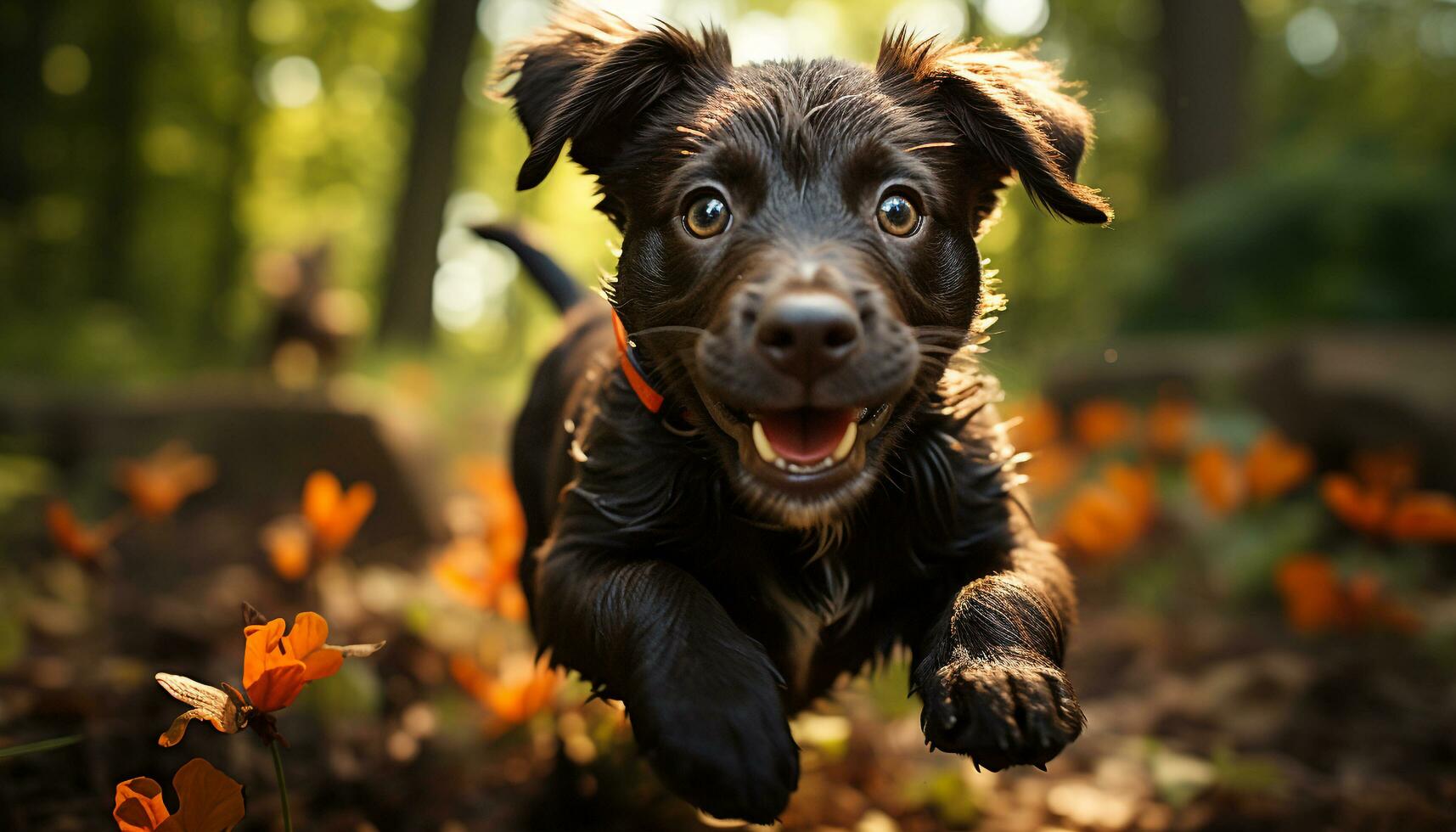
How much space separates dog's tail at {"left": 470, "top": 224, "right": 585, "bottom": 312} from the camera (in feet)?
14.4

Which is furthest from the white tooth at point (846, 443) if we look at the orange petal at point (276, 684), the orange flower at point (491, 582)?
the orange flower at point (491, 582)

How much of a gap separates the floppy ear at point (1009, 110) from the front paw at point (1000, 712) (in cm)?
115

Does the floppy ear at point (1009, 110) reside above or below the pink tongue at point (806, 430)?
above

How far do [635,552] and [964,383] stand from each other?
946mm

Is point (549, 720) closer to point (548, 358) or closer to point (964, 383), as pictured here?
point (548, 358)

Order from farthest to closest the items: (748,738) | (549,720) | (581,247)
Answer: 1. (581,247)
2. (549,720)
3. (748,738)

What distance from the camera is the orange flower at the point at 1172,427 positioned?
6031mm

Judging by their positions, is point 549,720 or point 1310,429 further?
point 1310,429

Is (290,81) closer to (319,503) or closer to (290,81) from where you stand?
(290,81)

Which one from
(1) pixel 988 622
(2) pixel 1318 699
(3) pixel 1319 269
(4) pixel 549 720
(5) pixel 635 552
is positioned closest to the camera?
(1) pixel 988 622

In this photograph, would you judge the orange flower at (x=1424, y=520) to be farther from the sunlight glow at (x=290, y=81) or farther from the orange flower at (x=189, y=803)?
the sunlight glow at (x=290, y=81)

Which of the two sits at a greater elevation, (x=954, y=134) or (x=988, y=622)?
(x=954, y=134)

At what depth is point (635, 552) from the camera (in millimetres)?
2521

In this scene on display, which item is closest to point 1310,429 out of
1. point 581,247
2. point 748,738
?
point 748,738
